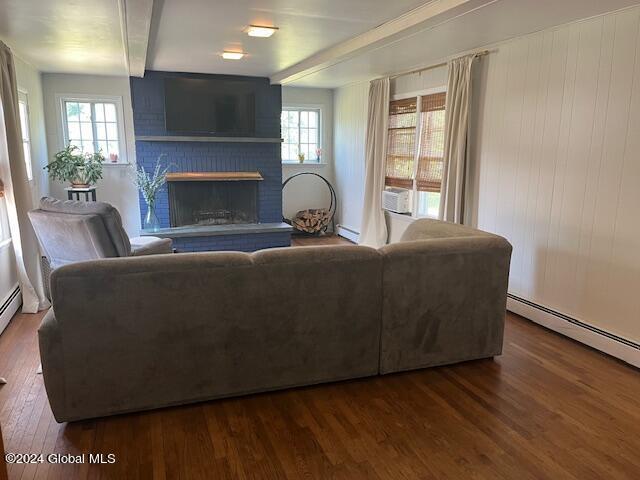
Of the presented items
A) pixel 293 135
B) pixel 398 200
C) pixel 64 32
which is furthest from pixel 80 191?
pixel 398 200

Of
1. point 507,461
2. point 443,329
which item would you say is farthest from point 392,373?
point 507,461

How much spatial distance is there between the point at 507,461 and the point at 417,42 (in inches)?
131

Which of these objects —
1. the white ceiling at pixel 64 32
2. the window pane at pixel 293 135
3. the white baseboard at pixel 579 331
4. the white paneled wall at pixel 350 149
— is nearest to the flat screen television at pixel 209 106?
the white ceiling at pixel 64 32

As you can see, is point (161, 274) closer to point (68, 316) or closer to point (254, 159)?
point (68, 316)

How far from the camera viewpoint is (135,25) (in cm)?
330

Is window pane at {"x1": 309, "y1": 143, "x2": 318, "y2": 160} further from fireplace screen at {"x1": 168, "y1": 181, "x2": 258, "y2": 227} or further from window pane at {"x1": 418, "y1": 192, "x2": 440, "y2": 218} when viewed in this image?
window pane at {"x1": 418, "y1": 192, "x2": 440, "y2": 218}

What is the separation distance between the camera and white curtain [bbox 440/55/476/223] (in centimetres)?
450

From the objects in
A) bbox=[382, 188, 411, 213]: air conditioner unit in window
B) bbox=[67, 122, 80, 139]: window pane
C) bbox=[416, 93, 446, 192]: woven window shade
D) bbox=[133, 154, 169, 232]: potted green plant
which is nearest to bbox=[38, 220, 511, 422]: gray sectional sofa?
bbox=[416, 93, 446, 192]: woven window shade

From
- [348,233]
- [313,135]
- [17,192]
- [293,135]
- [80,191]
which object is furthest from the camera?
[313,135]

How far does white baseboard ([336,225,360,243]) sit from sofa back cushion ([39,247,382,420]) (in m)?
4.41

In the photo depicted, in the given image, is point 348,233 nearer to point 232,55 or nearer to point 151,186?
point 151,186

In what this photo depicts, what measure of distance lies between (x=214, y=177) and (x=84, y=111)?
1.93 metres

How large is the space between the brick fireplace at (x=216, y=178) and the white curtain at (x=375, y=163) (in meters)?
1.17

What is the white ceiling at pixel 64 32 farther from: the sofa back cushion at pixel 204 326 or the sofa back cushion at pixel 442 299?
the sofa back cushion at pixel 442 299
